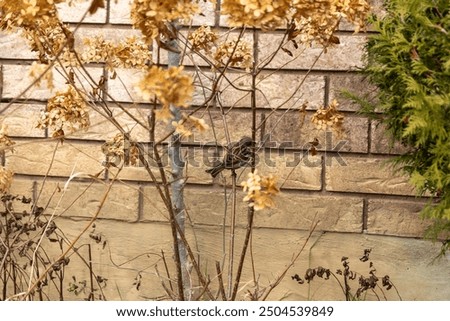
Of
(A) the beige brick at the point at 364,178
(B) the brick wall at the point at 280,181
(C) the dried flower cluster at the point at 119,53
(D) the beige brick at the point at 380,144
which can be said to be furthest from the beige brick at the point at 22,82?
(D) the beige brick at the point at 380,144

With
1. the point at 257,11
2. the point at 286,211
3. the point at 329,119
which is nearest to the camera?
the point at 257,11

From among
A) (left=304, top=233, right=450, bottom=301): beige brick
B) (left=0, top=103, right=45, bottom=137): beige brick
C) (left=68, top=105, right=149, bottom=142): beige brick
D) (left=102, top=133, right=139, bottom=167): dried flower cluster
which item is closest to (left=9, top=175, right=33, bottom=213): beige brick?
(left=0, top=103, right=45, bottom=137): beige brick

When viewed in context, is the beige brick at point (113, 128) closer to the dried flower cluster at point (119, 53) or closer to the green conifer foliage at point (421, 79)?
the dried flower cluster at point (119, 53)

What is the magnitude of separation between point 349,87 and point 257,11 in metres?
1.47

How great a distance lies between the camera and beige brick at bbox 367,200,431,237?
353 centimetres

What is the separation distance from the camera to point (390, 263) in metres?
3.60

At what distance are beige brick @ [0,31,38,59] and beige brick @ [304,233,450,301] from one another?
1.77m

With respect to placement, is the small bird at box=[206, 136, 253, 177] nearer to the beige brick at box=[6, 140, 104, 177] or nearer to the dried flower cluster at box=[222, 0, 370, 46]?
the dried flower cluster at box=[222, 0, 370, 46]

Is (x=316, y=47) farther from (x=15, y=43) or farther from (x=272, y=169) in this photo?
(x=15, y=43)

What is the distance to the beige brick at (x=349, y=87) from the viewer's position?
139 inches

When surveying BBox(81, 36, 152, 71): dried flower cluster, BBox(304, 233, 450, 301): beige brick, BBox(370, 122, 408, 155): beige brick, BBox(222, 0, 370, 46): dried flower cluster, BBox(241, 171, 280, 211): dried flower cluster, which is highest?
BBox(222, 0, 370, 46): dried flower cluster

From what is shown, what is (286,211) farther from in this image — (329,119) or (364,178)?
(329,119)

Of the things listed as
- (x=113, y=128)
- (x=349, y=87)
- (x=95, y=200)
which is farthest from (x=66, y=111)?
(x=349, y=87)

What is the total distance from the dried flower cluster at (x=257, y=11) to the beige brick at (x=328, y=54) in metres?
1.28
